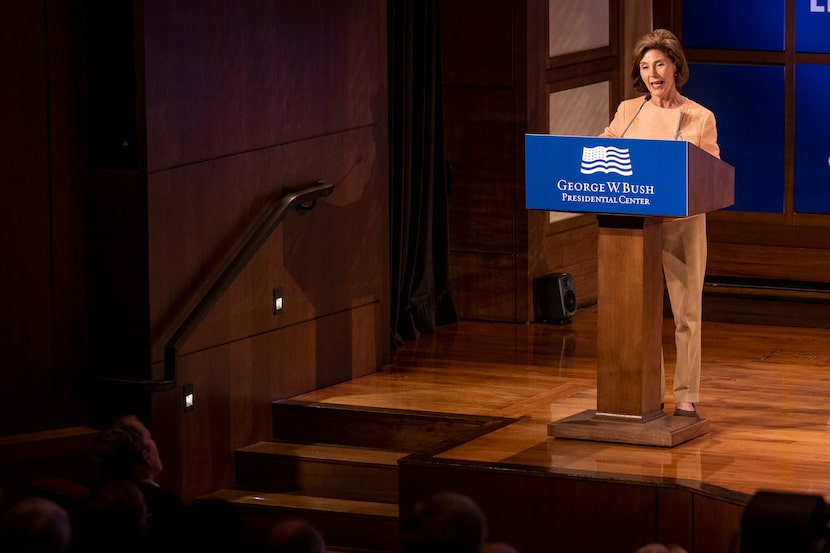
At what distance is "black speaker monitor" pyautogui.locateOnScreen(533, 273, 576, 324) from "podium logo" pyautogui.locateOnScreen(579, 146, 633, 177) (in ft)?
9.09

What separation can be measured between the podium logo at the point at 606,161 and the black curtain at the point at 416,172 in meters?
2.40

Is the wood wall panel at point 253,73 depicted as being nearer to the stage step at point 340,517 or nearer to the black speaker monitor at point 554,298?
the stage step at point 340,517

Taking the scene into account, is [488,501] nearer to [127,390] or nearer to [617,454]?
[617,454]

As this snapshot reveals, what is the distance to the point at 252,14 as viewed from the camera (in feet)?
21.1

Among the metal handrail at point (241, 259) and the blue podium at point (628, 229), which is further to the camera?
the metal handrail at point (241, 259)

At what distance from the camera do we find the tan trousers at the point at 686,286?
576 centimetres

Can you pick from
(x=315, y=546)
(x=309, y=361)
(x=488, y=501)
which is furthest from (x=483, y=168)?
(x=315, y=546)

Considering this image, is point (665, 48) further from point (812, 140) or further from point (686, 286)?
point (812, 140)

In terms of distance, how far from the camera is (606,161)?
5.30 m

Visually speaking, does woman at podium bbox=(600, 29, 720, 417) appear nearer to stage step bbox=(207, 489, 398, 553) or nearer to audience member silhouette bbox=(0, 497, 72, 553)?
stage step bbox=(207, 489, 398, 553)

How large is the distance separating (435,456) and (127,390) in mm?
1125

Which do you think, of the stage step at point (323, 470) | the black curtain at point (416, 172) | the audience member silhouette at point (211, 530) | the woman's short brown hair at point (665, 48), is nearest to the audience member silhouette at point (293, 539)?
the audience member silhouette at point (211, 530)

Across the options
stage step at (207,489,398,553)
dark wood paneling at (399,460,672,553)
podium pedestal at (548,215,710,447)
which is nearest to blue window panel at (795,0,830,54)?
podium pedestal at (548,215,710,447)

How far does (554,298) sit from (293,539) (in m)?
5.11
